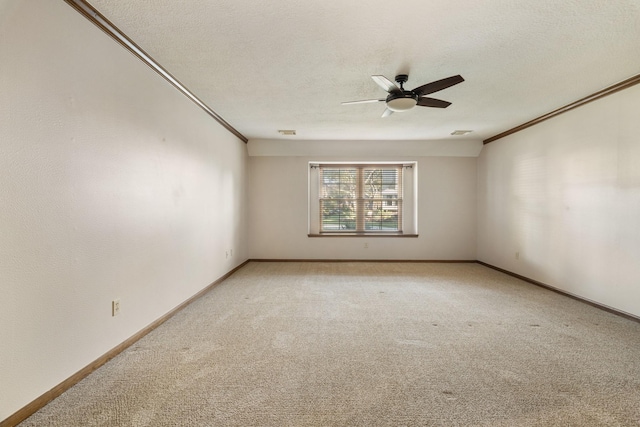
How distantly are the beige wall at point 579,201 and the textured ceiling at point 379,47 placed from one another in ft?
1.44

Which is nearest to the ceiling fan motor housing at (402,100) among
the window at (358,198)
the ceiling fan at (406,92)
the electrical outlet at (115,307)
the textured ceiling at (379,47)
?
the ceiling fan at (406,92)

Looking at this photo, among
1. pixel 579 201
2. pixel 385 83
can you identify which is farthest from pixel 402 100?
pixel 579 201

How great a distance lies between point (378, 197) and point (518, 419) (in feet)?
16.3

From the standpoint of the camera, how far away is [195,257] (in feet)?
11.5

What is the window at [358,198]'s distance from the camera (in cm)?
626

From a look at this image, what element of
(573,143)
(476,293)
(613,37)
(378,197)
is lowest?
(476,293)

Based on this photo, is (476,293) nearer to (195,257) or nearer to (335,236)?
(335,236)

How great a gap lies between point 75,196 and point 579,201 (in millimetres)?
5036

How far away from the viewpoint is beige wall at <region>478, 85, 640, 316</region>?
3.01 m

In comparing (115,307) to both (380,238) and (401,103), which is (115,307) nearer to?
(401,103)

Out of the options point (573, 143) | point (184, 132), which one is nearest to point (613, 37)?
point (573, 143)

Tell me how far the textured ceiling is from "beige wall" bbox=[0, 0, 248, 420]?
0.41 metres

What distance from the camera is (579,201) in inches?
141

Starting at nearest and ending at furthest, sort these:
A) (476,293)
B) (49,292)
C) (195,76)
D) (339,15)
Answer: (49,292)
(339,15)
(195,76)
(476,293)
